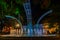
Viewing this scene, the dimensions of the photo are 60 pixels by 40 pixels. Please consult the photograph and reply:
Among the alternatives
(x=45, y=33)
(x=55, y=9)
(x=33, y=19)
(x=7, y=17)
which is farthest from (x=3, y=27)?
(x=55, y=9)

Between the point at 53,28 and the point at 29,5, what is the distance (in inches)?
21.6

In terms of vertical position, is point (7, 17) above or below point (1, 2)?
below

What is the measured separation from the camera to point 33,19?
8.70ft

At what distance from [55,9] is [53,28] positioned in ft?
1.03

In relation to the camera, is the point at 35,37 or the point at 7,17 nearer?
the point at 35,37

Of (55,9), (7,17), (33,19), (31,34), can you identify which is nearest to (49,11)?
(55,9)

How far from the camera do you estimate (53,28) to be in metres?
2.50

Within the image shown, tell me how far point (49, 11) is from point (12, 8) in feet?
1.96

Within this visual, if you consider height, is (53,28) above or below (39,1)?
below

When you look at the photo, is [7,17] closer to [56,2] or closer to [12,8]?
[12,8]

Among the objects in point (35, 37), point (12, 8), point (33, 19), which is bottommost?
point (35, 37)

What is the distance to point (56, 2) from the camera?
8.63 feet

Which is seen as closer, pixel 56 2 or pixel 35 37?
pixel 35 37

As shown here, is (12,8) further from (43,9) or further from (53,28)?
(53,28)
